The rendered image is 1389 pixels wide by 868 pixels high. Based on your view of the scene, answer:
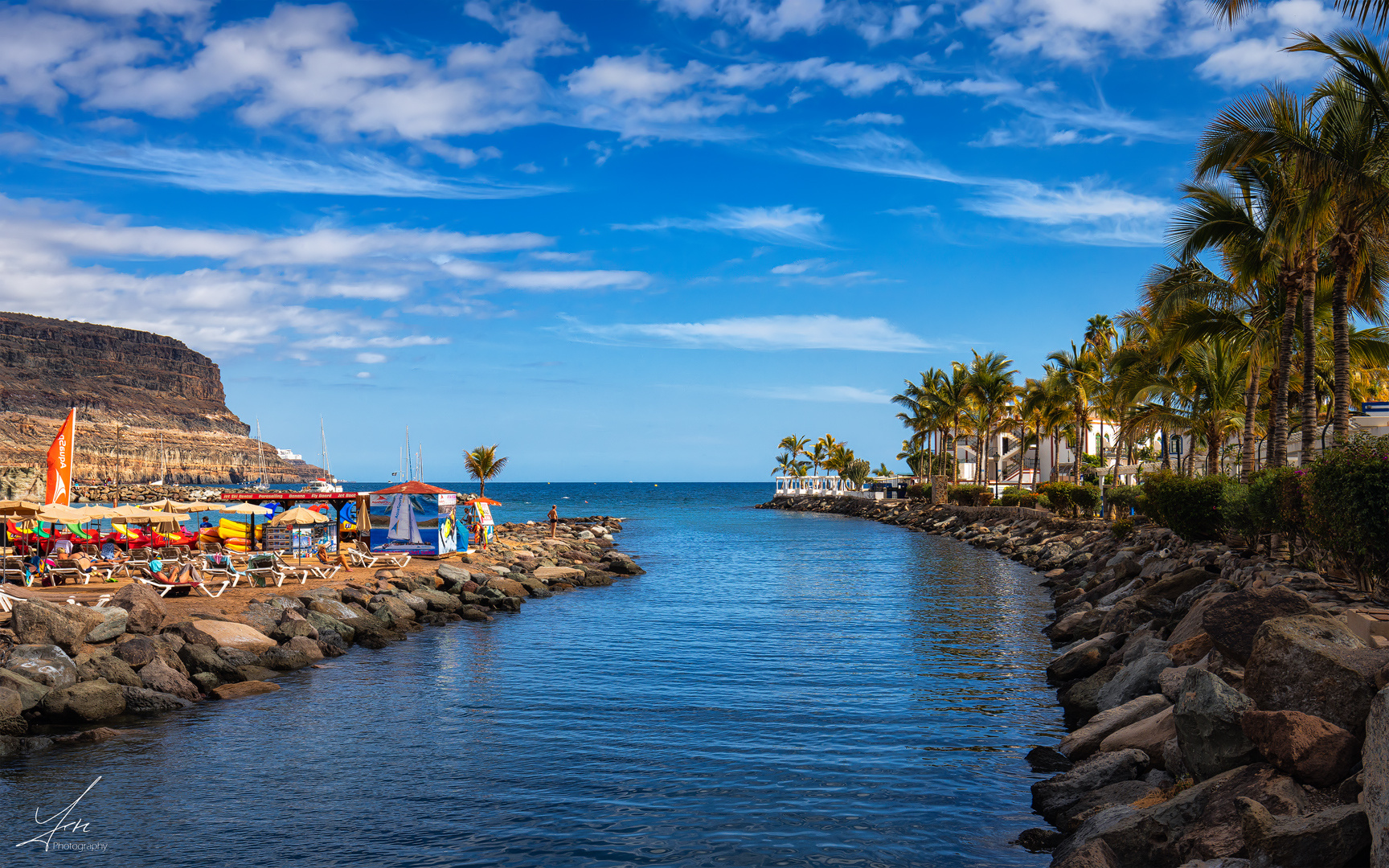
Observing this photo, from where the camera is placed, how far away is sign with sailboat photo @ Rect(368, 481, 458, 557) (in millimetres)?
30734

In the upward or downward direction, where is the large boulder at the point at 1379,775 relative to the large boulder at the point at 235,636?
upward

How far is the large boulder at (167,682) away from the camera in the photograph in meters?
13.7

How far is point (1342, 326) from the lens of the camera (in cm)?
1748

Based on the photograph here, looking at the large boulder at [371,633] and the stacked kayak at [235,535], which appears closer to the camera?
the large boulder at [371,633]

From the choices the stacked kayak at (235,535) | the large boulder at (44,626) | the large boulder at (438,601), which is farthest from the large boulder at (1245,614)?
the stacked kayak at (235,535)

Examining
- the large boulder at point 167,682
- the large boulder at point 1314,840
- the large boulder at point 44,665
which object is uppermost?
the large boulder at point 1314,840

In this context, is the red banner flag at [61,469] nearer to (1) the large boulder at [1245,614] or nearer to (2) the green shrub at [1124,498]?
(1) the large boulder at [1245,614]

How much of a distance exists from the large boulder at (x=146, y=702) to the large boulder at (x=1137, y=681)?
13.6 m

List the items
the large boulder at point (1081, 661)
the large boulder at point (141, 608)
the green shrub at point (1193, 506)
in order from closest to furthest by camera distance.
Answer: the large boulder at point (1081, 661), the large boulder at point (141, 608), the green shrub at point (1193, 506)

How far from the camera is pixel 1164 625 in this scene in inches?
606

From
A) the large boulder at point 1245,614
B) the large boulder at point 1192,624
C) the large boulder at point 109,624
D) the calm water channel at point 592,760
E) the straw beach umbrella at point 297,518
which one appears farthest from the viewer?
the straw beach umbrella at point 297,518

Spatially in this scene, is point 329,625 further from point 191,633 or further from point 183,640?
point 183,640

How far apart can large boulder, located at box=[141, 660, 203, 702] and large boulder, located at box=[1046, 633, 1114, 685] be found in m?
14.3

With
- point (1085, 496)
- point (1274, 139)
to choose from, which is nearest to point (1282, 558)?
point (1274, 139)
